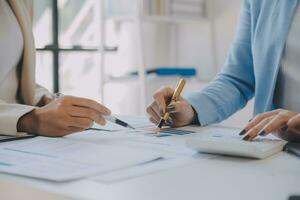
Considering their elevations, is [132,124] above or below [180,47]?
A: below

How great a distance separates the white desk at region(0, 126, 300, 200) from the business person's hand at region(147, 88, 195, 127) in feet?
1.43

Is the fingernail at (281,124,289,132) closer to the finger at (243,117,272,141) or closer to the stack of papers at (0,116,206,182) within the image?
the finger at (243,117,272,141)

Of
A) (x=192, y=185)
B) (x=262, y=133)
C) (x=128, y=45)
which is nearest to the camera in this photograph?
(x=192, y=185)

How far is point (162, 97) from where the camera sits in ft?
3.97

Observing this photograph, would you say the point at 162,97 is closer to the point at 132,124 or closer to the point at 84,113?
the point at 132,124

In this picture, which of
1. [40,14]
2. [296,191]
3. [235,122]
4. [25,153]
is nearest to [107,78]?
[40,14]

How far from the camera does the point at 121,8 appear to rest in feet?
9.49

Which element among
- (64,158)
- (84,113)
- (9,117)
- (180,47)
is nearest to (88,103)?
(84,113)

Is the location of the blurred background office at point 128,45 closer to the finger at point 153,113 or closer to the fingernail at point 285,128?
the finger at point 153,113

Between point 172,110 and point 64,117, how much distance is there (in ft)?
0.93

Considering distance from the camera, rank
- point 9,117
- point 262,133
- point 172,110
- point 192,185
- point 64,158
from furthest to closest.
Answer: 1. point 172,110
2. point 9,117
3. point 262,133
4. point 64,158
5. point 192,185

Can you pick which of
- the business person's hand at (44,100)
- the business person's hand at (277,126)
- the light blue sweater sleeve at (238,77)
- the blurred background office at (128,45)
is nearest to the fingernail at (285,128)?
the business person's hand at (277,126)

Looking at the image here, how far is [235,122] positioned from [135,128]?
66.1 inches

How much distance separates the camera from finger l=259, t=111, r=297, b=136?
0.89m
